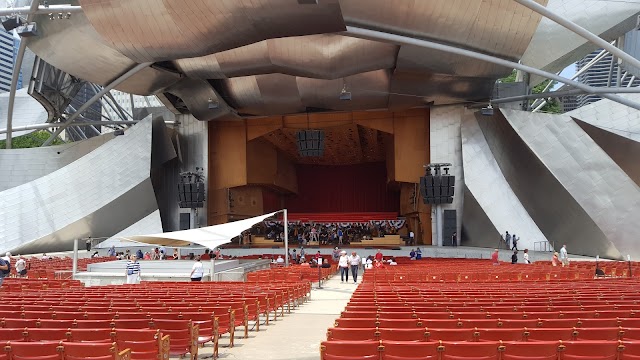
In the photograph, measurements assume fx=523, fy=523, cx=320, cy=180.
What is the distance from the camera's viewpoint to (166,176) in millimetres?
34594

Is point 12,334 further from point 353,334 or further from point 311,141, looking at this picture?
point 311,141

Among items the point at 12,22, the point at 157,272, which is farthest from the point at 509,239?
the point at 12,22

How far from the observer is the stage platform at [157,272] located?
600 inches

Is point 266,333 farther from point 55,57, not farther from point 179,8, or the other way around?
point 55,57

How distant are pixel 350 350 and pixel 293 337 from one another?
129 inches

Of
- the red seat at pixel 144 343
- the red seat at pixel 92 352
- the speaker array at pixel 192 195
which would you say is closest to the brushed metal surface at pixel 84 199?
the speaker array at pixel 192 195

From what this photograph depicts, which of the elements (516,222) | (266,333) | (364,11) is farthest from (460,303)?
(516,222)

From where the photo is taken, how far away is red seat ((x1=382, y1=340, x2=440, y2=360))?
403 centimetres

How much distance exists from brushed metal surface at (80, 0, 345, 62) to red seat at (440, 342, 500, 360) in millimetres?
16698

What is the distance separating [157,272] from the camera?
16625mm

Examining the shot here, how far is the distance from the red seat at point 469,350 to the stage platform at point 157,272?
1205 centimetres

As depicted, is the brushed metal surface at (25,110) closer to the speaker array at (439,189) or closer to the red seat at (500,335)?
the speaker array at (439,189)

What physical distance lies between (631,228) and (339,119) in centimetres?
1790

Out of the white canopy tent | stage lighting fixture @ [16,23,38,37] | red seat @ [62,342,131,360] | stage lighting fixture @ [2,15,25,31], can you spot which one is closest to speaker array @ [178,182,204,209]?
stage lighting fixture @ [16,23,38,37]
